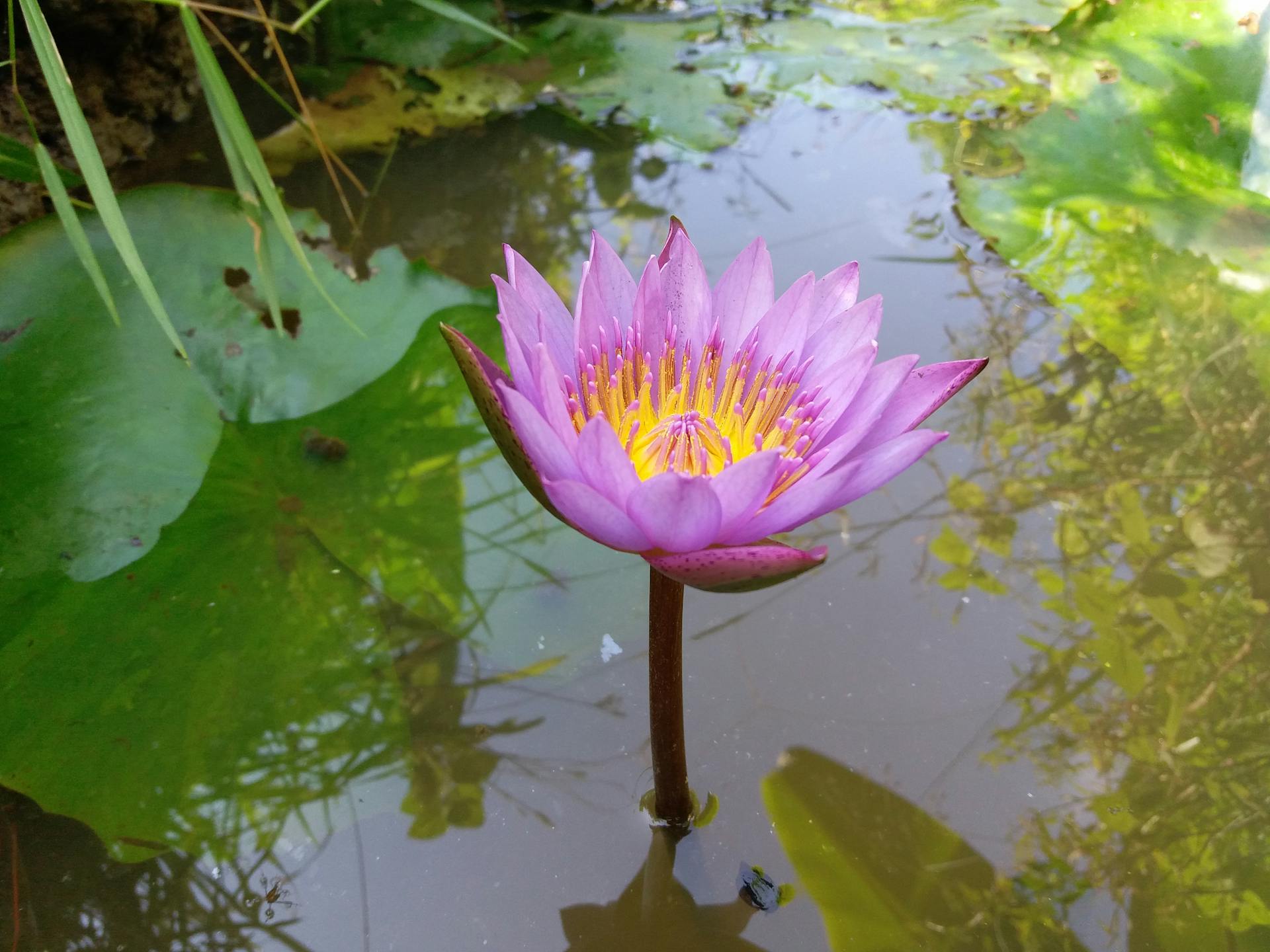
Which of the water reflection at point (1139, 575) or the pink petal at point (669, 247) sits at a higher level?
the pink petal at point (669, 247)

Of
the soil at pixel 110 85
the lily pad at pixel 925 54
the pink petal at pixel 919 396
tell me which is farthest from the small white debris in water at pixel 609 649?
the lily pad at pixel 925 54

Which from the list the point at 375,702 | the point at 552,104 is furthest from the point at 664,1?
the point at 375,702

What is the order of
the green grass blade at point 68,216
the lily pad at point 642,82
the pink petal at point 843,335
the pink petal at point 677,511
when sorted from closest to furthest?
the pink petal at point 677,511
the pink petal at point 843,335
the green grass blade at point 68,216
the lily pad at point 642,82

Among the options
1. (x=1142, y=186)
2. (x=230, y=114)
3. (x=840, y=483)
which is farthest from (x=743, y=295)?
(x=1142, y=186)

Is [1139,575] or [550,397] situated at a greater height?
[550,397]

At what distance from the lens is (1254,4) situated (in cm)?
254

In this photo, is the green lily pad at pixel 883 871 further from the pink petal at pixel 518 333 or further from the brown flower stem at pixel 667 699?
the pink petal at pixel 518 333

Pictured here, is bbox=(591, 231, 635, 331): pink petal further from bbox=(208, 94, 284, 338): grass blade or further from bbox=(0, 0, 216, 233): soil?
bbox=(0, 0, 216, 233): soil

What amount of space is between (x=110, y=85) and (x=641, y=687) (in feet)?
7.76

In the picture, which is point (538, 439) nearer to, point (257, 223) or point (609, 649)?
point (609, 649)

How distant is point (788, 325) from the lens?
1206 mm

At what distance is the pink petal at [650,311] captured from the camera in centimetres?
118

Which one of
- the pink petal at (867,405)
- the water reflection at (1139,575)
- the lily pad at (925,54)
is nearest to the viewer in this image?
the pink petal at (867,405)

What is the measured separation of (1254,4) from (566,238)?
7.26 ft
